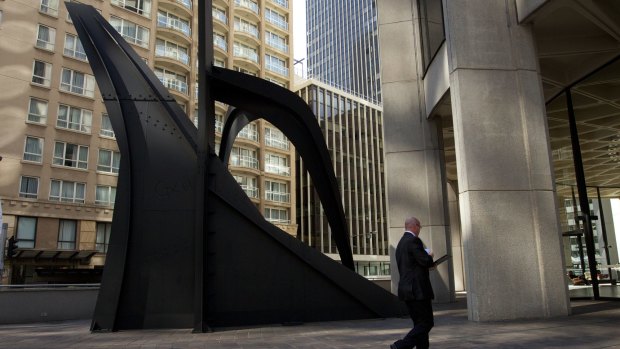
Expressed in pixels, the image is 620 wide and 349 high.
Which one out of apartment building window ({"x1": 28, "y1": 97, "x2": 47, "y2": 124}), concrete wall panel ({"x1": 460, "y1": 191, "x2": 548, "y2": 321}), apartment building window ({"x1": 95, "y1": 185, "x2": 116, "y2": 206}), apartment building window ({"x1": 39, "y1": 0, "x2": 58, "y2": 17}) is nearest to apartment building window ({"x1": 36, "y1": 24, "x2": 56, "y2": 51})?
apartment building window ({"x1": 39, "y1": 0, "x2": 58, "y2": 17})

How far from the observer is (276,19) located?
2301 inches

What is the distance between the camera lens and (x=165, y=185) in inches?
398

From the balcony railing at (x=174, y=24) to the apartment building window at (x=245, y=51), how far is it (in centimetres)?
626

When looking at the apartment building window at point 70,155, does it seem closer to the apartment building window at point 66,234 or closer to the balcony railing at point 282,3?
the apartment building window at point 66,234

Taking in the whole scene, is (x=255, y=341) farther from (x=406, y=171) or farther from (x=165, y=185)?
(x=406, y=171)

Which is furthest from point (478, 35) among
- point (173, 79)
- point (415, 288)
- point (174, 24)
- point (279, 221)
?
point (279, 221)

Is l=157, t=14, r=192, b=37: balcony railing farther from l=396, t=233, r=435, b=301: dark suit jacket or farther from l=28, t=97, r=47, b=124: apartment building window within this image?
l=396, t=233, r=435, b=301: dark suit jacket

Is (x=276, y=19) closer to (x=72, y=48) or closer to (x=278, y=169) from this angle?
(x=278, y=169)

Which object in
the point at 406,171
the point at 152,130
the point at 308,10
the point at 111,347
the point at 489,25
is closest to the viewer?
the point at 111,347

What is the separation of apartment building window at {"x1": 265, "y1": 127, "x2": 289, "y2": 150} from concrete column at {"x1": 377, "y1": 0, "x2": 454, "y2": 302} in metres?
36.6

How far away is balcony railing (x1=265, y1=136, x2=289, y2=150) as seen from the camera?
2111 inches

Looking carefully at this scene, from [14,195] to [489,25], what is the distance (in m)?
32.8

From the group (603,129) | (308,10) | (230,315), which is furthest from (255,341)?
(308,10)

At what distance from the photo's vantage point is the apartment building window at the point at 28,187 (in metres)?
33.4
